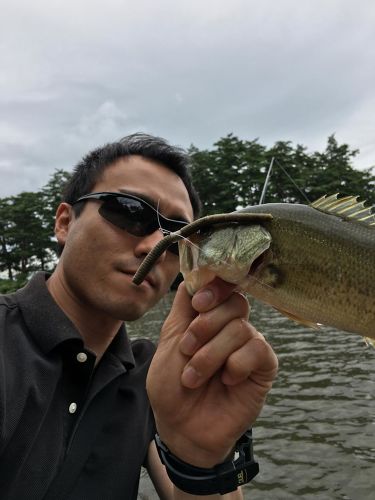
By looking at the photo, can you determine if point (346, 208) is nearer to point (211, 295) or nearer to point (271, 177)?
point (211, 295)

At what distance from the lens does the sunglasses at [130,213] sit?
10.2 feet

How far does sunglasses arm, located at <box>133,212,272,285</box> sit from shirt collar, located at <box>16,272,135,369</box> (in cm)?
113

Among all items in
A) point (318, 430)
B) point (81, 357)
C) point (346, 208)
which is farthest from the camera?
point (318, 430)

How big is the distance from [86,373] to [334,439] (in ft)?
12.9

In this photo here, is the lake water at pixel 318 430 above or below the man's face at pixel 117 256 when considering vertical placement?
below

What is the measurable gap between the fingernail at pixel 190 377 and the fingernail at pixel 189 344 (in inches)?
2.9

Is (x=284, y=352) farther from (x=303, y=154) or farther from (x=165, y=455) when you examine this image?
(x=303, y=154)

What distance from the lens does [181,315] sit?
1.99m

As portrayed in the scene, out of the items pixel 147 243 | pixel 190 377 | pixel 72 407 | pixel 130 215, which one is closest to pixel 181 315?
pixel 190 377

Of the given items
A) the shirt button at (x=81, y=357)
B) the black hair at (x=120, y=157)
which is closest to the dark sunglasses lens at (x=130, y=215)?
the black hair at (x=120, y=157)

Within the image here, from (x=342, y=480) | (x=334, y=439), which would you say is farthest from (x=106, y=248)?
(x=334, y=439)

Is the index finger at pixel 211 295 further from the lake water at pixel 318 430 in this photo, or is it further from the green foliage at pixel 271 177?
the green foliage at pixel 271 177

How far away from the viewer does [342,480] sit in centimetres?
444

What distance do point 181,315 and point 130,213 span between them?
134cm
